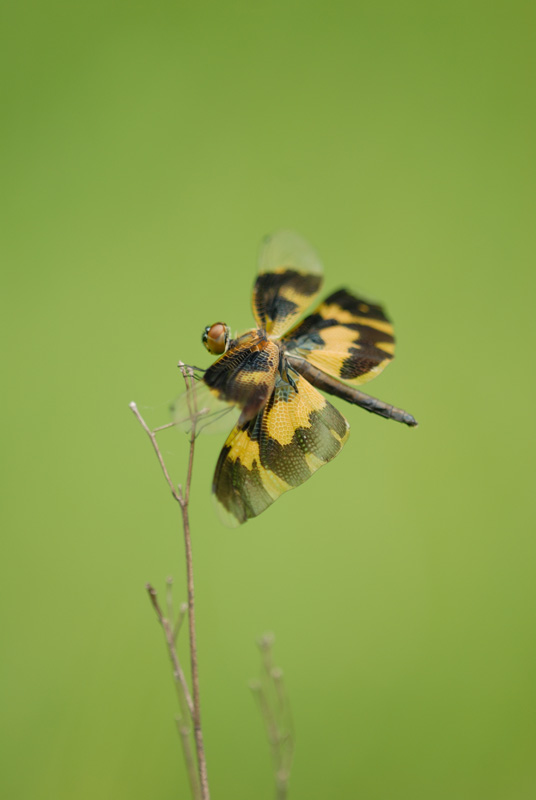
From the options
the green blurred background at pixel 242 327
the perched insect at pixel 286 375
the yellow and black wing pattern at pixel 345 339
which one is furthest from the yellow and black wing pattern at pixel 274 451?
the green blurred background at pixel 242 327

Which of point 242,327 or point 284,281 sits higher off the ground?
point 242,327

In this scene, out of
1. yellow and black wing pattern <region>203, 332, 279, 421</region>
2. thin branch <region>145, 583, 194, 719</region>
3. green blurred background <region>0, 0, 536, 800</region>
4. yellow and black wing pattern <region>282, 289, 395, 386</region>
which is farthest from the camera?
green blurred background <region>0, 0, 536, 800</region>

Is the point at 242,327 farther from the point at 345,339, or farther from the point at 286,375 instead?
the point at 286,375

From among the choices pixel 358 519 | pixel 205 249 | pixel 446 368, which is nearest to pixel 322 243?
pixel 205 249

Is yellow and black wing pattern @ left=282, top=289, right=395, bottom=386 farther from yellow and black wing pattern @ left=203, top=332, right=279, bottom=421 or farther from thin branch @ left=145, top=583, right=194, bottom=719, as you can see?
thin branch @ left=145, top=583, right=194, bottom=719

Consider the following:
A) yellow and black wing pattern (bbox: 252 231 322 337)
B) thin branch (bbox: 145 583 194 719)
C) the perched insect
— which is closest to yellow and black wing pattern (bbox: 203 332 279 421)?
the perched insect

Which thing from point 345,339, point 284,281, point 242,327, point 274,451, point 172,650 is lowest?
point 172,650

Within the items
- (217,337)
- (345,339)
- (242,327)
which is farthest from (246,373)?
(242,327)

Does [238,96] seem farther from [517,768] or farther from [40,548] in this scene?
[517,768]
